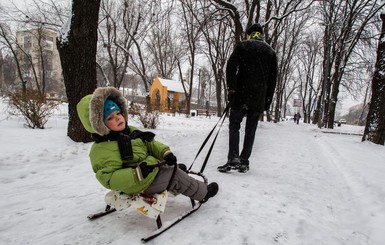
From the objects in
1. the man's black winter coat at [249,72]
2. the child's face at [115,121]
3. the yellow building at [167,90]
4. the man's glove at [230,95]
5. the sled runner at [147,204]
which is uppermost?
the yellow building at [167,90]

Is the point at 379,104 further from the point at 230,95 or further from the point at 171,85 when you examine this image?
the point at 171,85

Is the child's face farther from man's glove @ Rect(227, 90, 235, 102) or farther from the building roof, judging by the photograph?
the building roof

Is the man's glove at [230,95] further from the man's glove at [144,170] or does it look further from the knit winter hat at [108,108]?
the man's glove at [144,170]

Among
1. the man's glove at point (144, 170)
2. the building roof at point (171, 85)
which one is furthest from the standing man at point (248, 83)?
the building roof at point (171, 85)

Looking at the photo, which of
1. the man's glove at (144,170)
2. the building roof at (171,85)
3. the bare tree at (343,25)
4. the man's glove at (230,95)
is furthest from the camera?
the building roof at (171,85)

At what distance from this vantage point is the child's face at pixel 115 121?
2379 millimetres

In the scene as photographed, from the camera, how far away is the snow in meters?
2.33

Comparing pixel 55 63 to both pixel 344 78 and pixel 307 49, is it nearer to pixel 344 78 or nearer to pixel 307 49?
pixel 307 49

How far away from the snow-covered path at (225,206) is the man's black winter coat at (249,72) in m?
1.16

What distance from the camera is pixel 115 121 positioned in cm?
240

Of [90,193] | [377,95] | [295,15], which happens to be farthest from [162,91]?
[90,193]

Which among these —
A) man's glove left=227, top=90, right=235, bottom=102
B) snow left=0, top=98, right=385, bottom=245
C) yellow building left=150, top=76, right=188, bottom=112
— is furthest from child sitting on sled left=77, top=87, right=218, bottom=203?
yellow building left=150, top=76, right=188, bottom=112

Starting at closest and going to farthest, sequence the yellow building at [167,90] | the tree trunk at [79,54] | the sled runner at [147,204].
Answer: the sled runner at [147,204] < the tree trunk at [79,54] < the yellow building at [167,90]

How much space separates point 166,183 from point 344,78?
3168 centimetres
